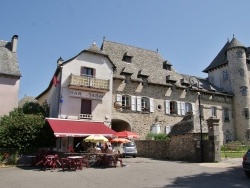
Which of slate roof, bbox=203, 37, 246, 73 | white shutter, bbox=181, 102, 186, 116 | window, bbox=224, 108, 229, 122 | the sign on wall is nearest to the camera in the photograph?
the sign on wall

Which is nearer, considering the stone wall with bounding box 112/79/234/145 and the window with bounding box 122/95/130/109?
the stone wall with bounding box 112/79/234/145

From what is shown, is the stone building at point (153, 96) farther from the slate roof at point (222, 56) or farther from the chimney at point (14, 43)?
the chimney at point (14, 43)

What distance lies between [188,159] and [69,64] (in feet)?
42.0

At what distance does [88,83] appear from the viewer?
74.1 ft

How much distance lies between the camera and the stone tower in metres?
32.7

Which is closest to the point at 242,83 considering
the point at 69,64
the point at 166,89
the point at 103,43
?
the point at 166,89

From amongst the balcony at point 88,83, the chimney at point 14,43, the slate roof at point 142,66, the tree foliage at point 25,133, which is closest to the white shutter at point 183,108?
the slate roof at point 142,66

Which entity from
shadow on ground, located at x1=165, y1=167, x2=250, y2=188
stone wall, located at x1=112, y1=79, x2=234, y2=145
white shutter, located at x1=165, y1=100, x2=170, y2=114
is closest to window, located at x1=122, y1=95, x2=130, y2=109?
stone wall, located at x1=112, y1=79, x2=234, y2=145

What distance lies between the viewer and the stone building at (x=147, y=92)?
2269cm

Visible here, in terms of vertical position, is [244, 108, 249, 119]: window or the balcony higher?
the balcony

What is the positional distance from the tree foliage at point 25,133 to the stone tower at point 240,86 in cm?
2430

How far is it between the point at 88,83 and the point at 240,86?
68.8 feet

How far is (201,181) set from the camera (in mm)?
10266

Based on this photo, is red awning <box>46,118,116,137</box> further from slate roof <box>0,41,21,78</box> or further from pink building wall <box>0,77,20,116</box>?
slate roof <box>0,41,21,78</box>
